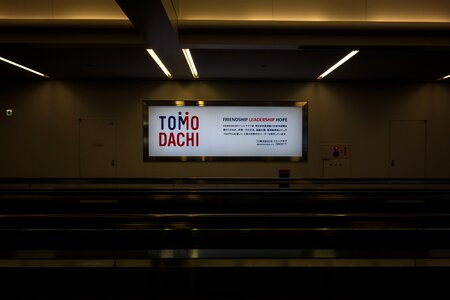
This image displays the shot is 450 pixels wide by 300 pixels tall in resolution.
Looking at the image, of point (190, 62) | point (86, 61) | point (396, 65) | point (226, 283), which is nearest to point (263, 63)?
point (190, 62)

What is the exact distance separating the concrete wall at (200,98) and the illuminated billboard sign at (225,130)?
0.69 ft

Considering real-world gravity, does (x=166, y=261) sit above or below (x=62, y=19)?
below

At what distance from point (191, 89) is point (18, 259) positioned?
20.7 ft

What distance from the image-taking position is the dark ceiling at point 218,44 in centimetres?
495

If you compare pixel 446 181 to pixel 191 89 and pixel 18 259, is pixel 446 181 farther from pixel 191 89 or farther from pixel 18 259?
pixel 18 259

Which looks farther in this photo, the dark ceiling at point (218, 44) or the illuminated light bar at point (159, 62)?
the illuminated light bar at point (159, 62)

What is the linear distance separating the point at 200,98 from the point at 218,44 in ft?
11.2

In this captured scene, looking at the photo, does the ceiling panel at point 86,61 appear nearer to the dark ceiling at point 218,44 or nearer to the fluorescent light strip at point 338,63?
the dark ceiling at point 218,44

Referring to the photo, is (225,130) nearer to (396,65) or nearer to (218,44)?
(218,44)

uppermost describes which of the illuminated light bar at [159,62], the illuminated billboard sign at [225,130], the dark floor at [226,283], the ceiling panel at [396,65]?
the illuminated light bar at [159,62]

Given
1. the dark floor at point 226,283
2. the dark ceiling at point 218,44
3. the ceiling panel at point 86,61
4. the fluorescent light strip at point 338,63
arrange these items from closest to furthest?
the dark floor at point 226,283 → the dark ceiling at point 218,44 → the ceiling panel at point 86,61 → the fluorescent light strip at point 338,63

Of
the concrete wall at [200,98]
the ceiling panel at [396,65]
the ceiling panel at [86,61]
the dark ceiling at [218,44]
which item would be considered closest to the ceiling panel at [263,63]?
the dark ceiling at [218,44]

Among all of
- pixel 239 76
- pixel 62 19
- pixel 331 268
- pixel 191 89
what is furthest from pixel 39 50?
pixel 331 268

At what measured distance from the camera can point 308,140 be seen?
8.53 meters
